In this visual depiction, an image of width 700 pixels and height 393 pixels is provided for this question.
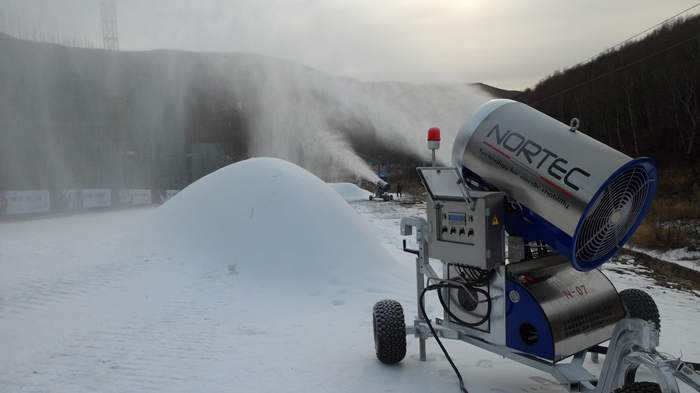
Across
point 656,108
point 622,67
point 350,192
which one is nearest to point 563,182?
point 350,192

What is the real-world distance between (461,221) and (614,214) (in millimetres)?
1049

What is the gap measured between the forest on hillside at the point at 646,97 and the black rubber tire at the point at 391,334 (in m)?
26.0

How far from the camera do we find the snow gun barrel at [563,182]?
3004 millimetres

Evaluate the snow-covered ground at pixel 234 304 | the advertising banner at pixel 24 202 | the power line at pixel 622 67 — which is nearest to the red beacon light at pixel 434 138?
the snow-covered ground at pixel 234 304

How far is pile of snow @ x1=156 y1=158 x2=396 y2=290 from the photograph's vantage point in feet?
24.9

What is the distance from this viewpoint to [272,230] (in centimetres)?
831

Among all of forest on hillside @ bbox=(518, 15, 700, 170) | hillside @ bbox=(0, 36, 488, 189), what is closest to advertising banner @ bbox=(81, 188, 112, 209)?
hillside @ bbox=(0, 36, 488, 189)

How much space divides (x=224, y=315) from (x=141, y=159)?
3538 cm

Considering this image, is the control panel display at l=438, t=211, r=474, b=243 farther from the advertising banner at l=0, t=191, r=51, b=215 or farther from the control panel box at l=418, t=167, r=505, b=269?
the advertising banner at l=0, t=191, r=51, b=215

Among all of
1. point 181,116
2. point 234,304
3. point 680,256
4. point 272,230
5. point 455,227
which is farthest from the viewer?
point 181,116

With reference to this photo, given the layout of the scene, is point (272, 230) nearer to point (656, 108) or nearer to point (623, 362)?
point (623, 362)

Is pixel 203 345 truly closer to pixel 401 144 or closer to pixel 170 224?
pixel 170 224

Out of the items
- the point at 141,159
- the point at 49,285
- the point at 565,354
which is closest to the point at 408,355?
the point at 565,354

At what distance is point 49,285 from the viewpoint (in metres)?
7.72
